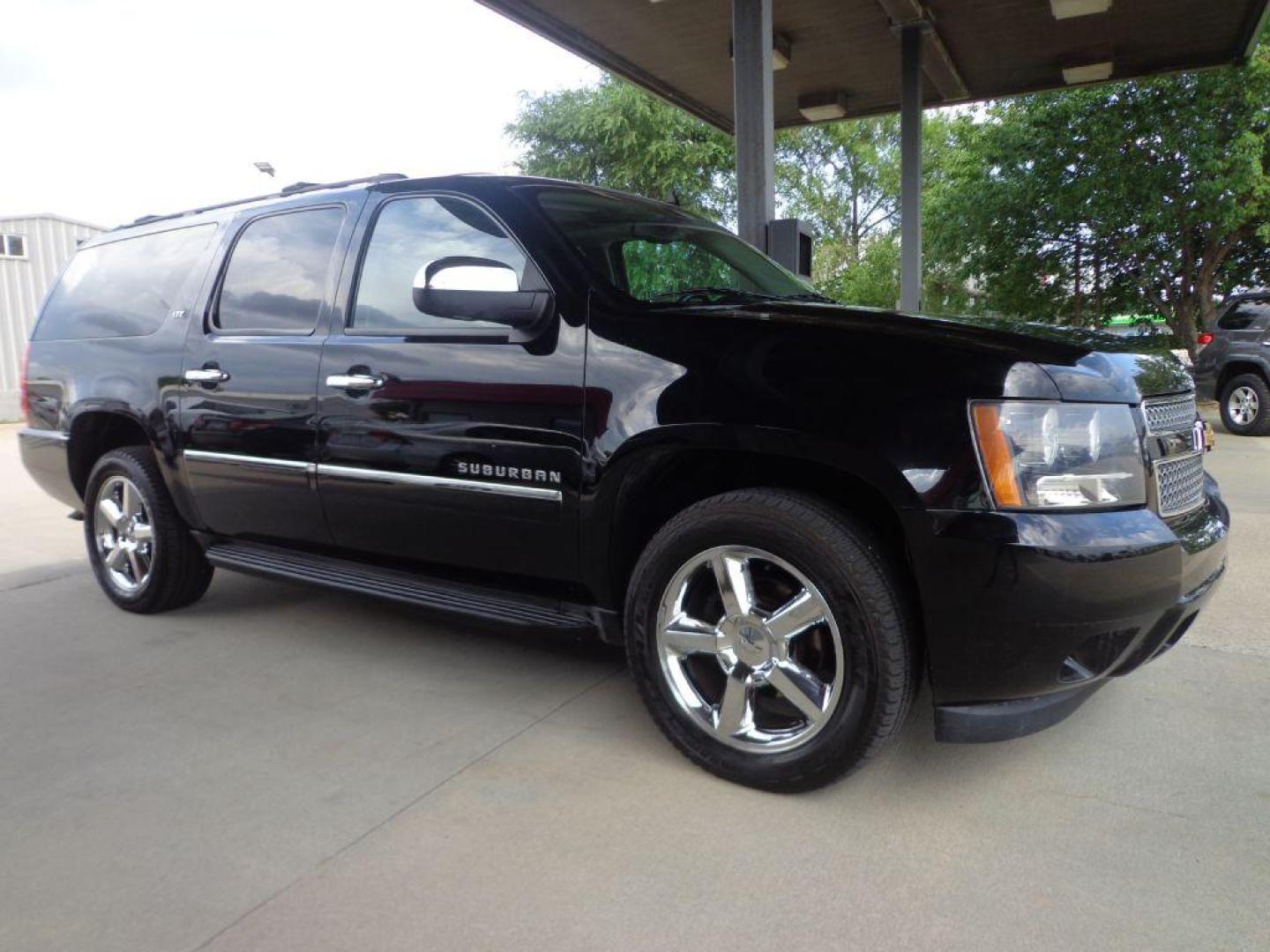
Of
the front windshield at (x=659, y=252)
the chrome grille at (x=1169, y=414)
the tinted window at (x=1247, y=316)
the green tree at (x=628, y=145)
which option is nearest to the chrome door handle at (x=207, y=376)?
the front windshield at (x=659, y=252)

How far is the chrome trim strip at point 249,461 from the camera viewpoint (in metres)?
3.49

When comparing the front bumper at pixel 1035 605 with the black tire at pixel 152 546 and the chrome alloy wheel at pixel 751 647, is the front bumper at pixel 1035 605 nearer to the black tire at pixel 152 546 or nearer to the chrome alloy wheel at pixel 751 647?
the chrome alloy wheel at pixel 751 647

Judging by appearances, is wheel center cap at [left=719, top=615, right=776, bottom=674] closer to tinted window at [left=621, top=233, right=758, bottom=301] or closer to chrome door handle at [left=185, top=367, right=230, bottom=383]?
tinted window at [left=621, top=233, right=758, bottom=301]

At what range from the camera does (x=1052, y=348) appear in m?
2.35

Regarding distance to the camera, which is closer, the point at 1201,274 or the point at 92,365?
the point at 92,365

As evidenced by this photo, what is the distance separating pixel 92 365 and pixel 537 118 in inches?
1052

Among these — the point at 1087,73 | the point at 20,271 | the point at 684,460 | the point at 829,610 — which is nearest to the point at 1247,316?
the point at 1087,73

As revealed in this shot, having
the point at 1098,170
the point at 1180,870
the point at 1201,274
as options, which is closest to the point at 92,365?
the point at 1180,870

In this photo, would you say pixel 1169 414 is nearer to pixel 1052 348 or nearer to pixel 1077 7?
pixel 1052 348

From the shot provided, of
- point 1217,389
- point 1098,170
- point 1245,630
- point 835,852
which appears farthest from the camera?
point 1098,170

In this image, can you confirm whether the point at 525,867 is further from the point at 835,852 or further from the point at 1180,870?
the point at 1180,870

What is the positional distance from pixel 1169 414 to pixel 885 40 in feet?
27.1

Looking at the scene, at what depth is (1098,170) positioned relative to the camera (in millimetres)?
15234

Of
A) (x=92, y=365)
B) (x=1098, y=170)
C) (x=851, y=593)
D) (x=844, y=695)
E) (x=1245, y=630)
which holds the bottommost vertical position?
(x=1245, y=630)
